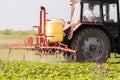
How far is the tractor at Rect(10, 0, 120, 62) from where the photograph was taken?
539 inches

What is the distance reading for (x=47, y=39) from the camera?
1392cm

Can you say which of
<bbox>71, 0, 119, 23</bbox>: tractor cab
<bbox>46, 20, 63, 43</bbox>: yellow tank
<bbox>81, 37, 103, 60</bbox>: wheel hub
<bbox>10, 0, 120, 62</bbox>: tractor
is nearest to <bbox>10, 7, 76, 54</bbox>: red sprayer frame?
<bbox>10, 0, 120, 62</bbox>: tractor

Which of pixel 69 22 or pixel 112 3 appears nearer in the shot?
pixel 112 3

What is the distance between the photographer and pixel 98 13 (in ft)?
44.8

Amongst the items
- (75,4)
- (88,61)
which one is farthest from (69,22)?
(88,61)

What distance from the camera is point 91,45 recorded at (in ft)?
45.2

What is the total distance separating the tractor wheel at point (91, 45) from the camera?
45.1 feet

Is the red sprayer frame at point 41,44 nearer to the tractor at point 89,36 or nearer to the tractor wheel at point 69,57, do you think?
the tractor at point 89,36

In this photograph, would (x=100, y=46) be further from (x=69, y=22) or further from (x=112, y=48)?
(x=69, y=22)

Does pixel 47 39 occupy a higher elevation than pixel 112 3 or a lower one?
lower

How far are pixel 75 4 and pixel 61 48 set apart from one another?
1.64 metres

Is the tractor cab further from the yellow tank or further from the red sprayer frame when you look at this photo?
the red sprayer frame

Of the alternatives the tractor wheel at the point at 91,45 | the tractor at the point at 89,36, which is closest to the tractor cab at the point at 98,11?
the tractor at the point at 89,36

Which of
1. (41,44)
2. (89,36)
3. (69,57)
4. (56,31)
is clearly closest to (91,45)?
(89,36)
